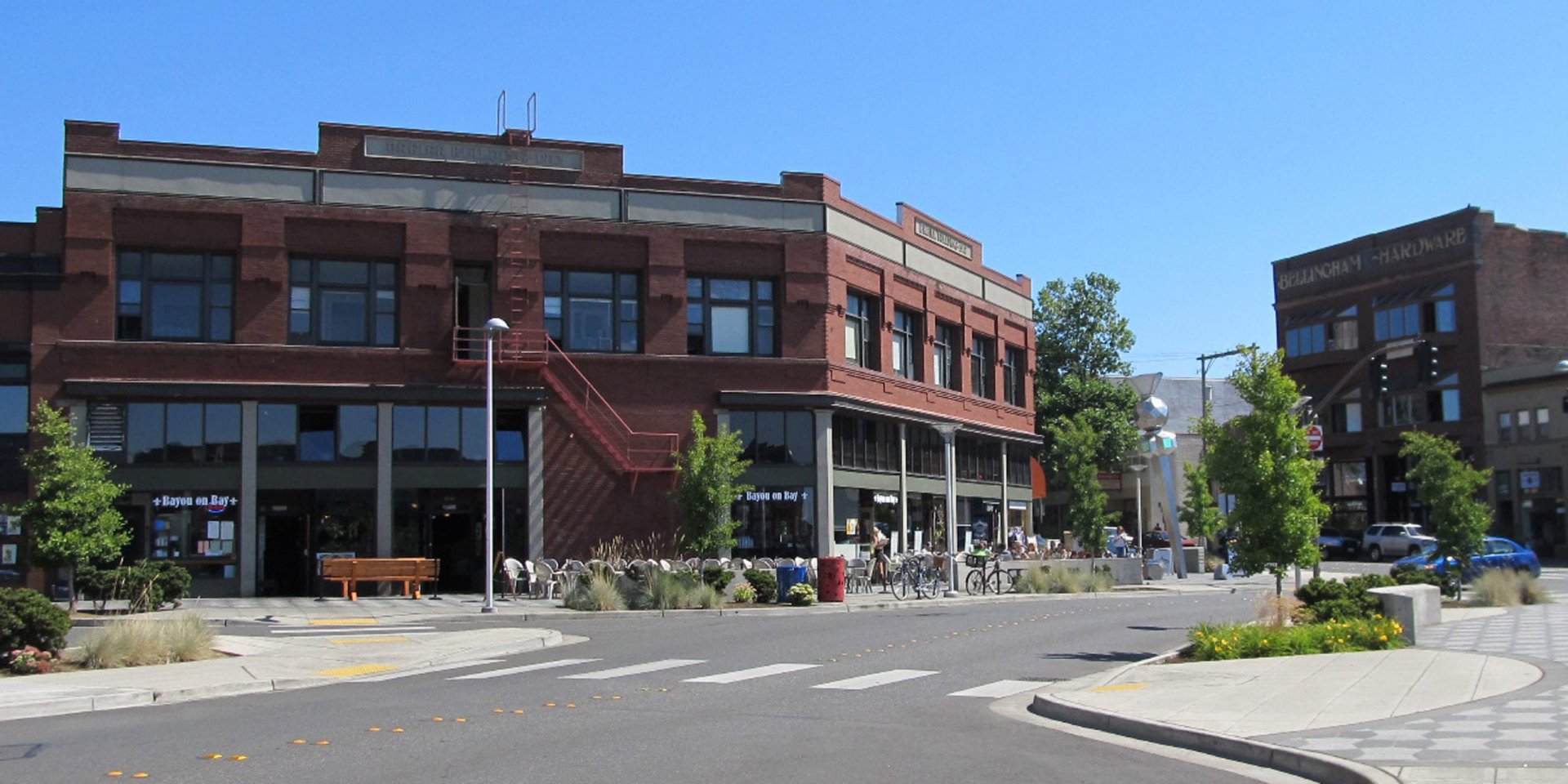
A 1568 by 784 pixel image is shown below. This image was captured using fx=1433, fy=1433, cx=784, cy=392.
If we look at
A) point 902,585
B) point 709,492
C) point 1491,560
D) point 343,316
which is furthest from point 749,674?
point 1491,560

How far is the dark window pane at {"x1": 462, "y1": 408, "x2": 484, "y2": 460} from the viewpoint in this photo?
36656mm

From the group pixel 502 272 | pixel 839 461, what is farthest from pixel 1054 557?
pixel 502 272

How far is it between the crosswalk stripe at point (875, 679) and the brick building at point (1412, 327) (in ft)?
170

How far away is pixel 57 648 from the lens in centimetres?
1773

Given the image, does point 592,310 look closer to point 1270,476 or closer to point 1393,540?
point 1270,476

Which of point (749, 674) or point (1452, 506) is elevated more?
point (1452, 506)

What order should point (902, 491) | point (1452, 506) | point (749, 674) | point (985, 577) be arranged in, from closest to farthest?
point (749, 674), point (1452, 506), point (985, 577), point (902, 491)

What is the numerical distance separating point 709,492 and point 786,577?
156 inches

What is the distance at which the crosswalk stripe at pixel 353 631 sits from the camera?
24.6 m

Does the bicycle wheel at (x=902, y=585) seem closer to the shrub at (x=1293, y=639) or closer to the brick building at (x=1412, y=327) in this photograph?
the shrub at (x=1293, y=639)

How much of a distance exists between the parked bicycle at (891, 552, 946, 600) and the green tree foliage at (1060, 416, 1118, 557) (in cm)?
1151

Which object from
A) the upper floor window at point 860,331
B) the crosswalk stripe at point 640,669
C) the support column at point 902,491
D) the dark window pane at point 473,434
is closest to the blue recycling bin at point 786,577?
the dark window pane at point 473,434

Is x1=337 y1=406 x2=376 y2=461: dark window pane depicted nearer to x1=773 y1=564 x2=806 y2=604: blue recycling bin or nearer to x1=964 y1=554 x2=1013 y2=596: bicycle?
x1=773 y1=564 x2=806 y2=604: blue recycling bin

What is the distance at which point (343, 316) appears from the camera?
119 ft
